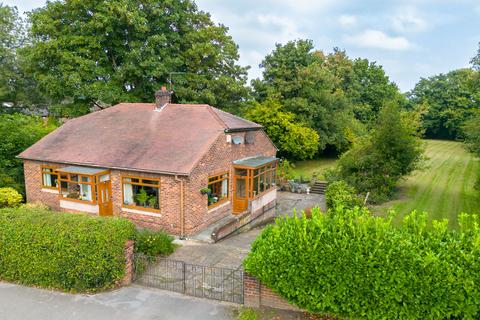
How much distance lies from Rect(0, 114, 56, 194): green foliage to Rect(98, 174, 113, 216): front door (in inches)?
228

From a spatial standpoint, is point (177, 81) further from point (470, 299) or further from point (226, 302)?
point (470, 299)

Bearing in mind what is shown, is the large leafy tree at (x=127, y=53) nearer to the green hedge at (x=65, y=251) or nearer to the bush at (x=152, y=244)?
the bush at (x=152, y=244)

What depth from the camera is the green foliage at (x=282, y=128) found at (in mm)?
30188

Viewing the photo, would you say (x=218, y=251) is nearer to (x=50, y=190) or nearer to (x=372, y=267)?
(x=372, y=267)

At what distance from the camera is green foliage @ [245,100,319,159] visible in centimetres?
3019

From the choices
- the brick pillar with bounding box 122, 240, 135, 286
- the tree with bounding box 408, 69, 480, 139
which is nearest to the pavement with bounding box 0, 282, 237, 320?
the brick pillar with bounding box 122, 240, 135, 286

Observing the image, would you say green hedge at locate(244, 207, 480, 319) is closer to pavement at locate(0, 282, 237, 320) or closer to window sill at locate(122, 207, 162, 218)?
pavement at locate(0, 282, 237, 320)

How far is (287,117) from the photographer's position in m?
30.6

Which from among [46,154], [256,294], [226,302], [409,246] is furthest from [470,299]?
[46,154]

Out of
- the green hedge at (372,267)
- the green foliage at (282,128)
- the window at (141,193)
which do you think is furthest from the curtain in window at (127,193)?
the green foliage at (282,128)

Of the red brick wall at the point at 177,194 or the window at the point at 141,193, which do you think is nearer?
the red brick wall at the point at 177,194

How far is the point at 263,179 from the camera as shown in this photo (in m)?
18.8

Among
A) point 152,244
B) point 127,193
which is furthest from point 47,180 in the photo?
point 152,244

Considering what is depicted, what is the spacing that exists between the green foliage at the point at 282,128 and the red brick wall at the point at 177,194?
1283 cm
